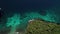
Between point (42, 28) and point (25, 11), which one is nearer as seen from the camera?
point (42, 28)

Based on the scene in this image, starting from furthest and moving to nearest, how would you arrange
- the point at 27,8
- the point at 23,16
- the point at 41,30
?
the point at 27,8 < the point at 23,16 < the point at 41,30

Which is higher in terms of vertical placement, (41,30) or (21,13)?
(21,13)

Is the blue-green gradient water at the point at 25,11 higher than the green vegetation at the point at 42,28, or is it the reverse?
the blue-green gradient water at the point at 25,11

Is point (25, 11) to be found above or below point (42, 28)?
above

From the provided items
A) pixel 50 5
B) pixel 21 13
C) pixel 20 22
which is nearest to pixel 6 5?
pixel 21 13

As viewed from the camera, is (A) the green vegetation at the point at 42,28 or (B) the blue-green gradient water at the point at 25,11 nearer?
(A) the green vegetation at the point at 42,28

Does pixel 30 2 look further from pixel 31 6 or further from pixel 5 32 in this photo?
pixel 5 32

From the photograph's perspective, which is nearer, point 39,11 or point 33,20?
point 33,20

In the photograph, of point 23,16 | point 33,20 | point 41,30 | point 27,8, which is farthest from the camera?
point 27,8

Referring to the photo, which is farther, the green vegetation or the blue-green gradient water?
the blue-green gradient water

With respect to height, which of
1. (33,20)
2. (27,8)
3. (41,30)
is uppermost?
(27,8)

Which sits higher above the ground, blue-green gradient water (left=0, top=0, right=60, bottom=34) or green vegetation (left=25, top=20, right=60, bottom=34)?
blue-green gradient water (left=0, top=0, right=60, bottom=34)
